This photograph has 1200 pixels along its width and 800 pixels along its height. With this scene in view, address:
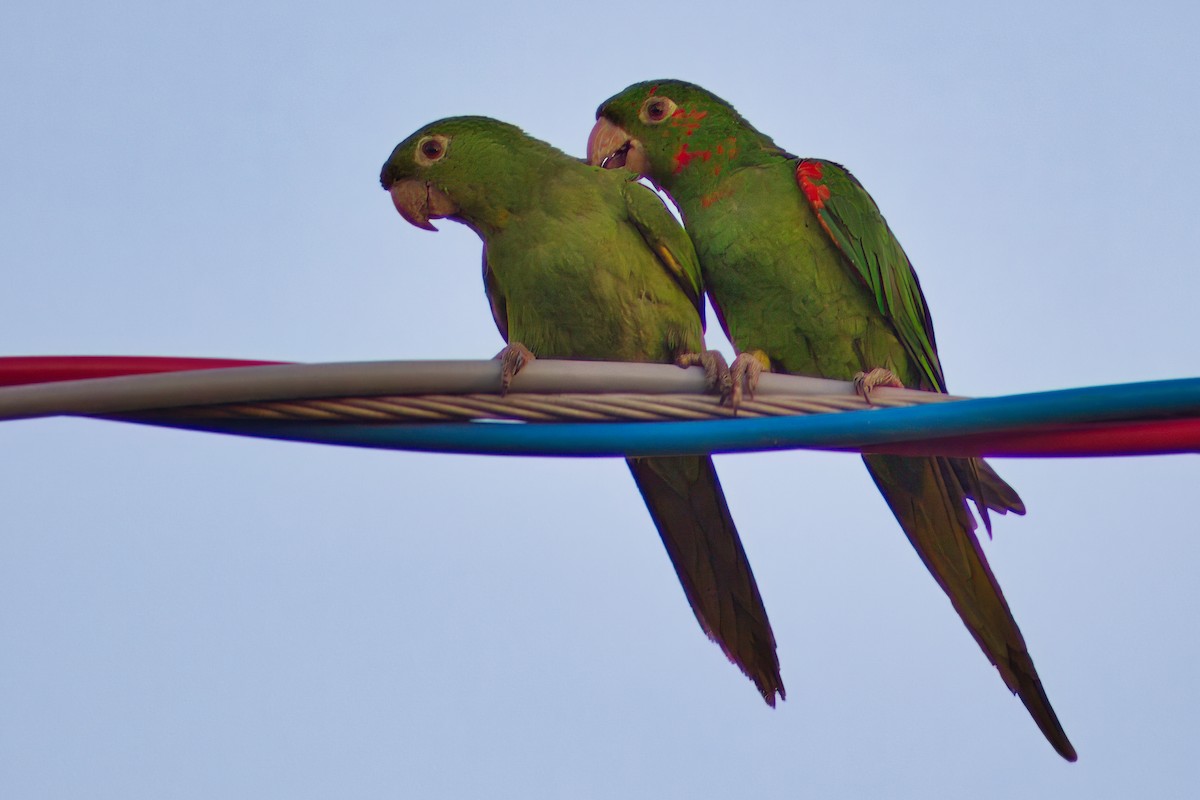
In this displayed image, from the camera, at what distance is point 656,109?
4156 mm

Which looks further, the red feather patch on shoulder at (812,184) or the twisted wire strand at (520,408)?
the red feather patch on shoulder at (812,184)

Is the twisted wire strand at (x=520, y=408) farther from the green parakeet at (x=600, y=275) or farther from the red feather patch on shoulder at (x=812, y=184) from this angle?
the red feather patch on shoulder at (x=812, y=184)

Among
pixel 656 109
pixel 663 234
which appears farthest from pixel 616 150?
pixel 663 234

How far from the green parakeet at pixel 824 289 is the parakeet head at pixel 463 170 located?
54cm

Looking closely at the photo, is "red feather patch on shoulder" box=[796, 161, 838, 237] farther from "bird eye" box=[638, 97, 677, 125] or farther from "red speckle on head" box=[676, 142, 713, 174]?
"bird eye" box=[638, 97, 677, 125]

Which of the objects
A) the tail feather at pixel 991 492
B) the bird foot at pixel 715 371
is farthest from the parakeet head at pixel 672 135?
the tail feather at pixel 991 492

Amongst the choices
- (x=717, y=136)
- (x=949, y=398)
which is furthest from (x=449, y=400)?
(x=717, y=136)

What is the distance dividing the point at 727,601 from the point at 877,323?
0.98m

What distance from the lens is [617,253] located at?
371cm

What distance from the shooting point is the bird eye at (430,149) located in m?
3.86

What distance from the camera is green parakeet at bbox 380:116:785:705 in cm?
365

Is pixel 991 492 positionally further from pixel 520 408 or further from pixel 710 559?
pixel 520 408

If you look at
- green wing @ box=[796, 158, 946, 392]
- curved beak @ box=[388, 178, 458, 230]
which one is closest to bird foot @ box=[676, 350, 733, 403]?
green wing @ box=[796, 158, 946, 392]

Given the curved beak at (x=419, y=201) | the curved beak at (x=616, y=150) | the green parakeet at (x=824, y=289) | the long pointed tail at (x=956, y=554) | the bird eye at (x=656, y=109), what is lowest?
the long pointed tail at (x=956, y=554)
